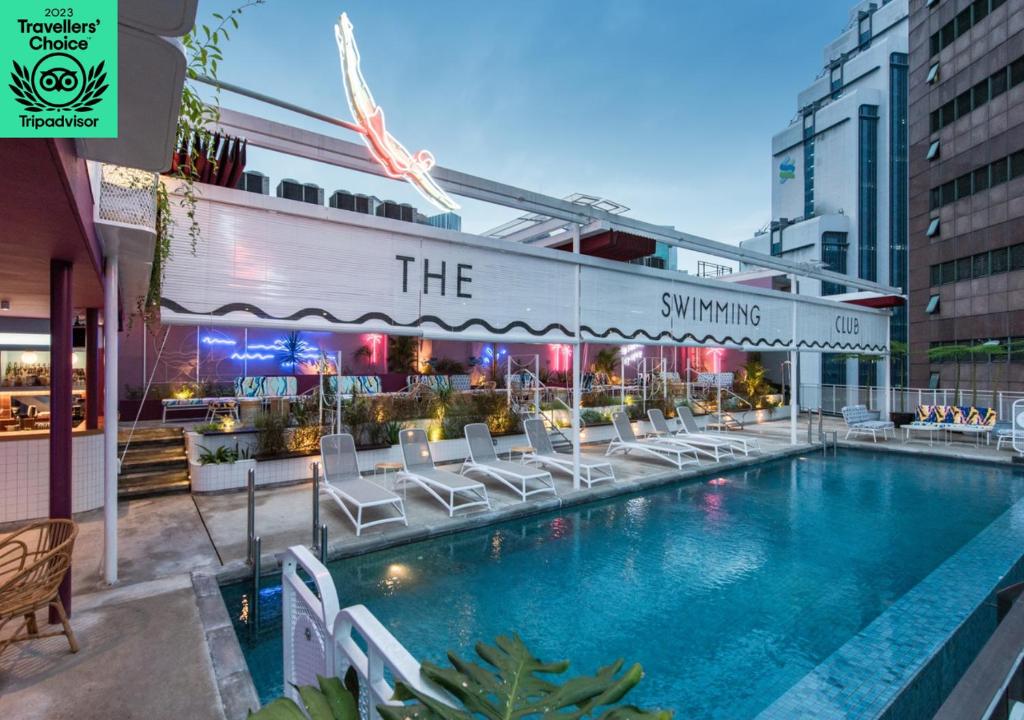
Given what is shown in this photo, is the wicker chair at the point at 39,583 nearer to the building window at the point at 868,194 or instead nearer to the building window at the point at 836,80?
the building window at the point at 868,194

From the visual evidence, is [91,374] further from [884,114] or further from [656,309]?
[884,114]

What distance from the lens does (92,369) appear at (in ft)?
24.0

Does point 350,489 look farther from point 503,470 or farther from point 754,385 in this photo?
point 754,385

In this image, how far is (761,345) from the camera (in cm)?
1232

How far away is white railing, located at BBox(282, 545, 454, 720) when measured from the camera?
1467 millimetres

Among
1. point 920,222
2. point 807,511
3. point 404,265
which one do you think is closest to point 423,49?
point 920,222

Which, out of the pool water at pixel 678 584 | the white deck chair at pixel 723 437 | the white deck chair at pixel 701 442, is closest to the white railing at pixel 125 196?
the pool water at pixel 678 584

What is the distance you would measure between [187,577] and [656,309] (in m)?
8.37

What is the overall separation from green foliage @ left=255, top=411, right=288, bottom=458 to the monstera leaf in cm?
833

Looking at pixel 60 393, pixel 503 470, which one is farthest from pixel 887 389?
pixel 60 393

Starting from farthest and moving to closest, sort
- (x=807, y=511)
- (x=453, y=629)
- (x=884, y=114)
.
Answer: (x=884, y=114) < (x=807, y=511) < (x=453, y=629)

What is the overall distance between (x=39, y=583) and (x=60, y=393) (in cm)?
148

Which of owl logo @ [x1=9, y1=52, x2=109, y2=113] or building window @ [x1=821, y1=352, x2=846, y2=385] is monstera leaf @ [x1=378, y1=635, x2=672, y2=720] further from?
building window @ [x1=821, y1=352, x2=846, y2=385]

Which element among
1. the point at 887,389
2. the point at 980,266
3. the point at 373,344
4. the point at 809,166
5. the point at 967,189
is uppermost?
the point at 809,166
